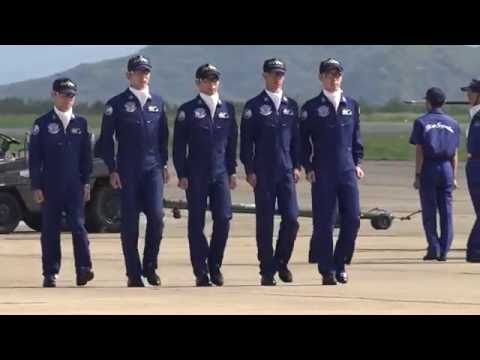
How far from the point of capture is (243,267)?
18938mm

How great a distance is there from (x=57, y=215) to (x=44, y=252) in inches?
14.4

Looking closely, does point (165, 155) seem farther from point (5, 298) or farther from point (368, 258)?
point (368, 258)

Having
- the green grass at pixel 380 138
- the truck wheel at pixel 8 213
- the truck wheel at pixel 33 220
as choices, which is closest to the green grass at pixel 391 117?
the green grass at pixel 380 138

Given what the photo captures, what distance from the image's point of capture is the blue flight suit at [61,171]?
16.4m

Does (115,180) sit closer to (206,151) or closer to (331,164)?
(206,151)

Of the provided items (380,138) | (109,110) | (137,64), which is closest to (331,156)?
(137,64)

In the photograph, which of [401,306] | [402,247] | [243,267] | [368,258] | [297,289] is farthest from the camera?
[402,247]

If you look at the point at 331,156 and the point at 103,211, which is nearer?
the point at 331,156

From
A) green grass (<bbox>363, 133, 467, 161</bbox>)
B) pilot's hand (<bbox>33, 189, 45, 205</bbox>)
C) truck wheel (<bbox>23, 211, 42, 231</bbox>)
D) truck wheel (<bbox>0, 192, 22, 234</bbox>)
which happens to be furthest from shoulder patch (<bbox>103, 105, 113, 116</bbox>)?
green grass (<bbox>363, 133, 467, 161</bbox>)

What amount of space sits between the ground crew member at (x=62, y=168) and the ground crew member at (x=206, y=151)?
875 millimetres

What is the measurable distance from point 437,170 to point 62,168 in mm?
4869

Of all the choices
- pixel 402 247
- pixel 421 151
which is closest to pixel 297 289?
pixel 421 151

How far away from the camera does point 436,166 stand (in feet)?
64.7
